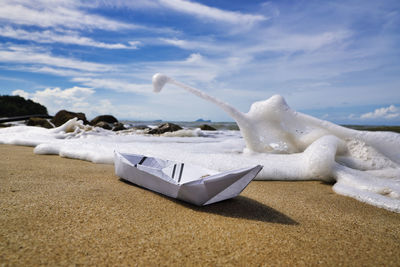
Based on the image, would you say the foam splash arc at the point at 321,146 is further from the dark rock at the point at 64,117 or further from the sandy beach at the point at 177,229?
the dark rock at the point at 64,117

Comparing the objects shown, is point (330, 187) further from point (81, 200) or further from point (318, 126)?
point (81, 200)

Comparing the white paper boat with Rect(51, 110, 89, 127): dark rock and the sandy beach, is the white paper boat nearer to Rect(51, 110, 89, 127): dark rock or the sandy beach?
the sandy beach

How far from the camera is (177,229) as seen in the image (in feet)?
3.68

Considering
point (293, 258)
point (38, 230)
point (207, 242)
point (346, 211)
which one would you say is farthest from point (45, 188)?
point (346, 211)

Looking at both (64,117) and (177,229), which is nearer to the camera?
(177,229)

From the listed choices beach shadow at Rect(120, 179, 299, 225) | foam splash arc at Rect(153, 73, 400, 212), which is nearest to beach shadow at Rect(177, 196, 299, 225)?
beach shadow at Rect(120, 179, 299, 225)

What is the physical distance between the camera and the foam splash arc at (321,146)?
85.9 inches

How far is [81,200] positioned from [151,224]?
50cm

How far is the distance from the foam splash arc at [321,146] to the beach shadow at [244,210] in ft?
2.78

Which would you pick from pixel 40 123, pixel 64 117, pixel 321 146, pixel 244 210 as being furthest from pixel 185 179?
pixel 64 117

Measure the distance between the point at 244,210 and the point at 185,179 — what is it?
0.39 metres

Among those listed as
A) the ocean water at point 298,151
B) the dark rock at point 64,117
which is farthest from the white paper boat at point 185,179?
the dark rock at point 64,117

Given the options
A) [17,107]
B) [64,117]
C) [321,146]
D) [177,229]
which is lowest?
[177,229]

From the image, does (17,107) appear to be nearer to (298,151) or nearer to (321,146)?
(298,151)
